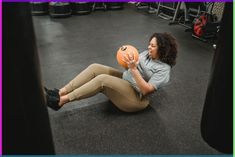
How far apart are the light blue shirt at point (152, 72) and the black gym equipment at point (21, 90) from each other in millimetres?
1276

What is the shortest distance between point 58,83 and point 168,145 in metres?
1.45

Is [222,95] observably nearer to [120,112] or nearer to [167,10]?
[120,112]

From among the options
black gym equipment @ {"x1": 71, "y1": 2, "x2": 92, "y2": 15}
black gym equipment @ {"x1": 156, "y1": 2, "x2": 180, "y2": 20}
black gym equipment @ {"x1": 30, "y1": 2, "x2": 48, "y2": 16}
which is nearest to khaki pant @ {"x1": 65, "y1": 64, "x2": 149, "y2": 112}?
black gym equipment @ {"x1": 156, "y1": 2, "x2": 180, "y2": 20}

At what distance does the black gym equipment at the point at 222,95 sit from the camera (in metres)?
0.86

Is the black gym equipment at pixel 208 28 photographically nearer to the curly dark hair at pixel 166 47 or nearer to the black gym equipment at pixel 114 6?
the curly dark hair at pixel 166 47

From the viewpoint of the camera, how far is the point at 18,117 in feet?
2.46

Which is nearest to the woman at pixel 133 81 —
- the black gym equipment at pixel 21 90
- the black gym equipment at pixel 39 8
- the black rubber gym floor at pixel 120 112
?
the black rubber gym floor at pixel 120 112

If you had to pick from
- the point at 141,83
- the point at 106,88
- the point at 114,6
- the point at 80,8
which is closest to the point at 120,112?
the point at 106,88

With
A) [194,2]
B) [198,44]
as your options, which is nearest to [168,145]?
[198,44]

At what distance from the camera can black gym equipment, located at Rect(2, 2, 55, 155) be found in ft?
2.16

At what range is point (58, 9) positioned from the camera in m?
6.02

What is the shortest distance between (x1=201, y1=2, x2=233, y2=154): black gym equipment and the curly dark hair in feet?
3.20

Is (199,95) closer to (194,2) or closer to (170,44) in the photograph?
(170,44)

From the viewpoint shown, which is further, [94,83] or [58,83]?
[58,83]
